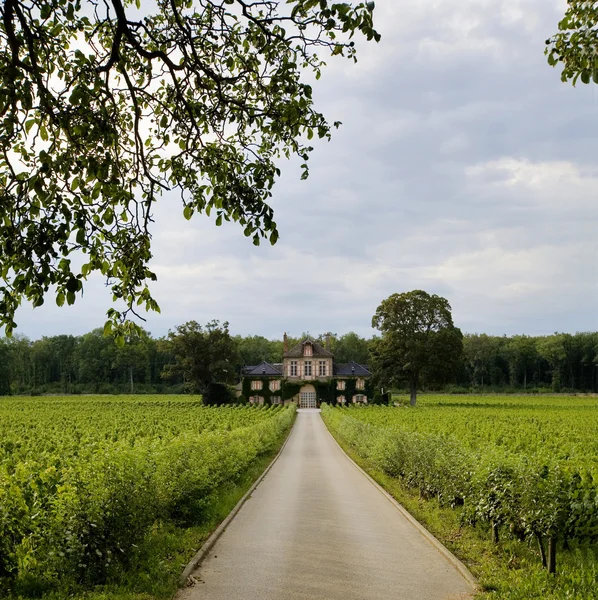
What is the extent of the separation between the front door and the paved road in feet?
220

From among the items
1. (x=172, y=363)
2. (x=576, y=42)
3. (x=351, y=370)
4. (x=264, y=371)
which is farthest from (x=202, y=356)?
(x=576, y=42)

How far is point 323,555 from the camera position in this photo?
909 cm

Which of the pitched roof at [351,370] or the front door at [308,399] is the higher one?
the pitched roof at [351,370]

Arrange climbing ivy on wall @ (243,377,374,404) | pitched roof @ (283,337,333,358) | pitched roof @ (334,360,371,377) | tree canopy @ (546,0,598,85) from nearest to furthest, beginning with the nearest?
tree canopy @ (546,0,598,85) → climbing ivy on wall @ (243,377,374,404) → pitched roof @ (334,360,371,377) → pitched roof @ (283,337,333,358)

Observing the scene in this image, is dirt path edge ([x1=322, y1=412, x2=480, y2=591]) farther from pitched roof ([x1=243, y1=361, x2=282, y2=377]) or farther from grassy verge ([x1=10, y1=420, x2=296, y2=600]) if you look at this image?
pitched roof ([x1=243, y1=361, x2=282, y2=377])

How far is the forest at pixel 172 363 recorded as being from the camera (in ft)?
400

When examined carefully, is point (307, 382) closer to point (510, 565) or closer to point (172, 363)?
point (172, 363)

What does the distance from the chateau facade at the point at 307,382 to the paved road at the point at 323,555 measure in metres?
66.3

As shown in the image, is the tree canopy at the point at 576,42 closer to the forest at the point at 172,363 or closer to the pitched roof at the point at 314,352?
the pitched roof at the point at 314,352

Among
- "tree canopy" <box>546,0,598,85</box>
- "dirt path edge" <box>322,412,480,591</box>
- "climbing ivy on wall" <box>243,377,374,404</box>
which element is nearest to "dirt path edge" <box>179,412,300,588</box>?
"dirt path edge" <box>322,412,480,591</box>

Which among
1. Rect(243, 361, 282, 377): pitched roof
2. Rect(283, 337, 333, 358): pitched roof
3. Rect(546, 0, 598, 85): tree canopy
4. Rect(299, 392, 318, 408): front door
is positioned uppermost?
Rect(546, 0, 598, 85): tree canopy

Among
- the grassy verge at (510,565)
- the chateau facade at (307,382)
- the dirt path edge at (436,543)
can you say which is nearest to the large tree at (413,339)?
the chateau facade at (307,382)

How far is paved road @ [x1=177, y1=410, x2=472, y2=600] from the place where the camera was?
738 centimetres

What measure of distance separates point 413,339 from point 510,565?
60.9m
